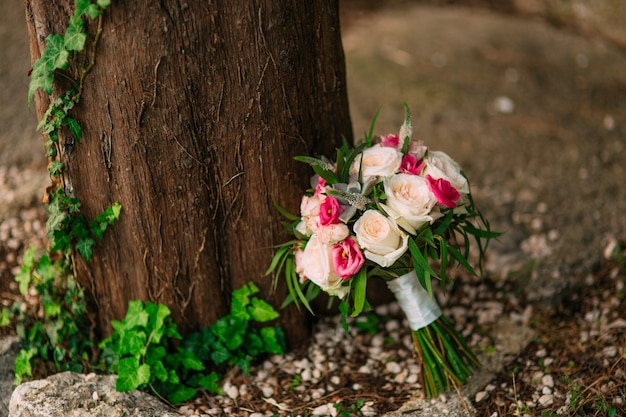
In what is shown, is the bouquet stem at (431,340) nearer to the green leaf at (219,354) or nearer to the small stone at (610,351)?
the small stone at (610,351)

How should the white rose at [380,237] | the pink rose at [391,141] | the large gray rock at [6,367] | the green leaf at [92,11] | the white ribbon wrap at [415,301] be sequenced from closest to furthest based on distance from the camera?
the green leaf at [92,11]
the white rose at [380,237]
the pink rose at [391,141]
the white ribbon wrap at [415,301]
the large gray rock at [6,367]

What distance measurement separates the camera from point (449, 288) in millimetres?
3203

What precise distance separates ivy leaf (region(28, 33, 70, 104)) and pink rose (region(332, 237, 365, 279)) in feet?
3.41

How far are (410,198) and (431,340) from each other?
2.10 feet

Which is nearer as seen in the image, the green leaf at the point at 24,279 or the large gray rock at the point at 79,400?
the large gray rock at the point at 79,400

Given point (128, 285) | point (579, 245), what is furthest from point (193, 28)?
point (579, 245)

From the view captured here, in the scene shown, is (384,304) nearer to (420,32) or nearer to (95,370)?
(95,370)

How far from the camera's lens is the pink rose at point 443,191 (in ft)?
6.98

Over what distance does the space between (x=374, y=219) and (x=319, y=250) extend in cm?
21

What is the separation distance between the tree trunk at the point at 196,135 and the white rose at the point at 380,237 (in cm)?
49

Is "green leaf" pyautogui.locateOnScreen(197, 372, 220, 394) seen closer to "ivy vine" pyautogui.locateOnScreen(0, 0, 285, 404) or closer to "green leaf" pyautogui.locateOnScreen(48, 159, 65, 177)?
"ivy vine" pyautogui.locateOnScreen(0, 0, 285, 404)

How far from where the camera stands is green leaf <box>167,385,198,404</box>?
2.56 metres

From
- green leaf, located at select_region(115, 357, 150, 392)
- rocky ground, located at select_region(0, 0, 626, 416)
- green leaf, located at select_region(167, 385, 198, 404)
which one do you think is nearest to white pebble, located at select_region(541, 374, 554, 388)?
rocky ground, located at select_region(0, 0, 626, 416)

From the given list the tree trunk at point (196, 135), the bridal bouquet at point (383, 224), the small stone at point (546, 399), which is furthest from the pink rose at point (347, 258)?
the small stone at point (546, 399)
